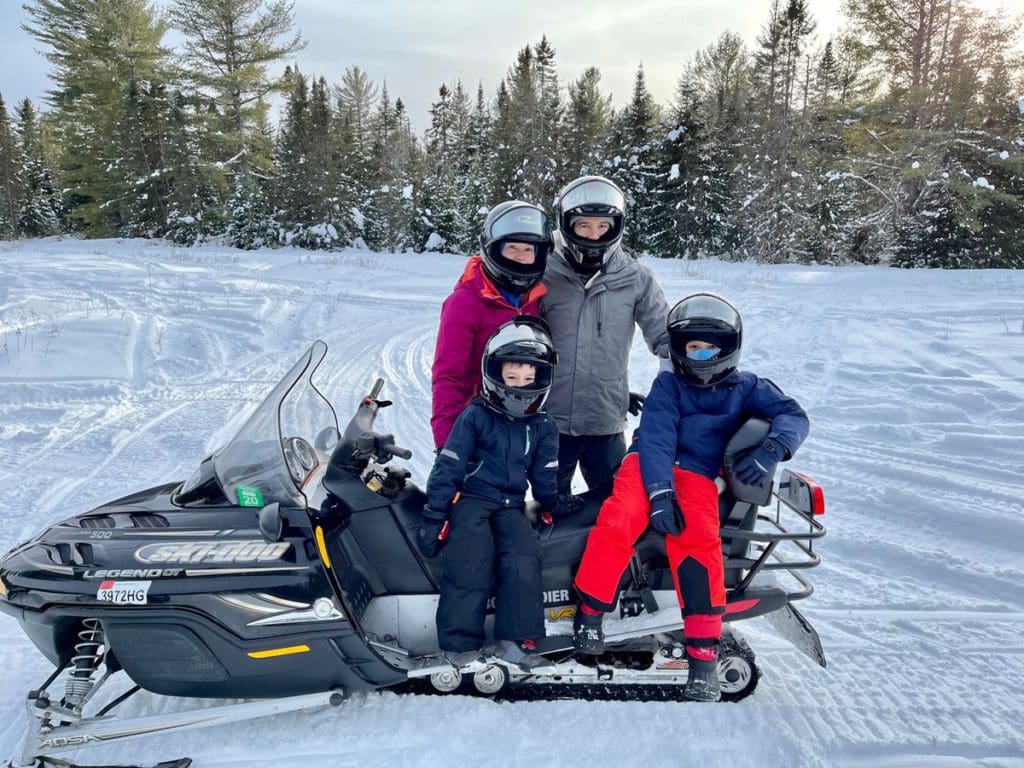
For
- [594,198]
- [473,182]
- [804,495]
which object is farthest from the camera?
[473,182]

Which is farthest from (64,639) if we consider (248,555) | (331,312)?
(331,312)

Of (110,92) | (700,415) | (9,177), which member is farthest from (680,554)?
(9,177)

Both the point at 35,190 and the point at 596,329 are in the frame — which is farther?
the point at 35,190

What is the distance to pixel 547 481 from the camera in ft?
9.29

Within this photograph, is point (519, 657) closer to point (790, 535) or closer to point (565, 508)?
→ point (565, 508)

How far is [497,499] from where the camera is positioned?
A: 2744 millimetres

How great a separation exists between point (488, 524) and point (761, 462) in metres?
1.13

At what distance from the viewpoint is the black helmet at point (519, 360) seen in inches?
104

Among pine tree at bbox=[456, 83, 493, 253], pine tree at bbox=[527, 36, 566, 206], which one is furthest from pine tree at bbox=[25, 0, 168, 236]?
pine tree at bbox=[527, 36, 566, 206]

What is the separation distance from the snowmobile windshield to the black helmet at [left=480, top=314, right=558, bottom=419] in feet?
2.61

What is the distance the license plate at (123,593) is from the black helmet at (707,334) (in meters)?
2.35

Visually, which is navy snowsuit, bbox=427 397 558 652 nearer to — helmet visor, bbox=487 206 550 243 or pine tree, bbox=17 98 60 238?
helmet visor, bbox=487 206 550 243

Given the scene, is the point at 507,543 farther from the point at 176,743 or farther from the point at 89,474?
the point at 89,474

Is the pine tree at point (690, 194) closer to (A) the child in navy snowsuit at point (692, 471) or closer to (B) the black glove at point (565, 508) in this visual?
(A) the child in navy snowsuit at point (692, 471)
